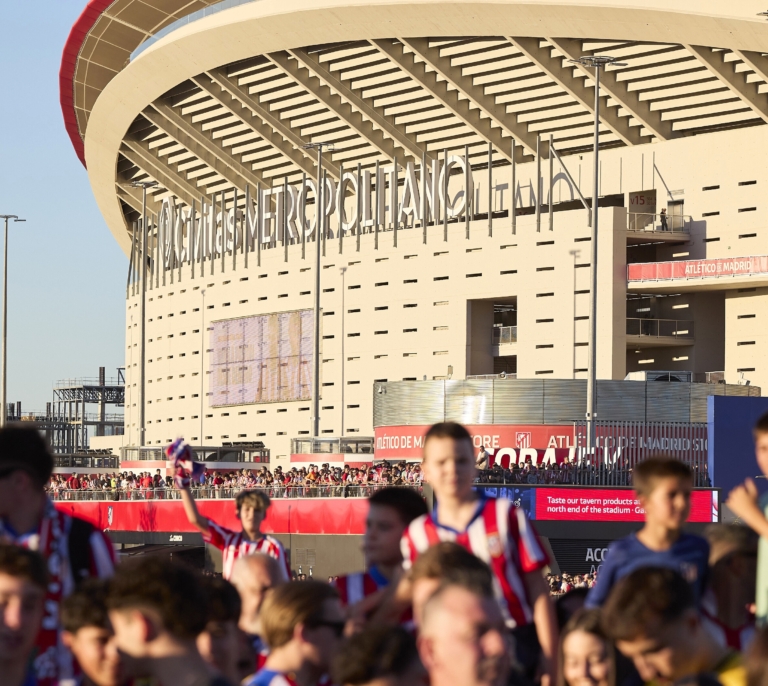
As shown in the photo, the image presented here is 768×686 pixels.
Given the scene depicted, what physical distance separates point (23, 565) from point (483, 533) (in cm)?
183

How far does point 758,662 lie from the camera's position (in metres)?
3.33

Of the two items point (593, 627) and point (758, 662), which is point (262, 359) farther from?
point (758, 662)

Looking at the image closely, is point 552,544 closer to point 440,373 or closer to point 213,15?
point 440,373

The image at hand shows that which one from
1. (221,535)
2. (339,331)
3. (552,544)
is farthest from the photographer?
(339,331)

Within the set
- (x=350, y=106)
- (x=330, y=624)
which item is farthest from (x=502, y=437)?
(x=330, y=624)

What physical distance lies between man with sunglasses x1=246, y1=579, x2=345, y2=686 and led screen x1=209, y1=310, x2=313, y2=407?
5179 cm

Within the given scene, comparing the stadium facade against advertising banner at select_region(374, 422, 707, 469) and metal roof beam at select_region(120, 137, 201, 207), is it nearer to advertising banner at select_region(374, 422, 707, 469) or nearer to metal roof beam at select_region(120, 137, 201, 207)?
metal roof beam at select_region(120, 137, 201, 207)

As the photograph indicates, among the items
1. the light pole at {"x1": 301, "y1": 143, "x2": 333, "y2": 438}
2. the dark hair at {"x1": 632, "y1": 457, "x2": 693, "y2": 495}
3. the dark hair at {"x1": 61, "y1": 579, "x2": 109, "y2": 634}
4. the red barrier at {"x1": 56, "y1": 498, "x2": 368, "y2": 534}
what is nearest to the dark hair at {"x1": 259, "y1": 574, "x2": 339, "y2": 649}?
the dark hair at {"x1": 61, "y1": 579, "x2": 109, "y2": 634}

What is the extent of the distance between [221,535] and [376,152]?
1975 inches

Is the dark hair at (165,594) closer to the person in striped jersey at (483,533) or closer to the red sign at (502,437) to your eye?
the person in striped jersey at (483,533)

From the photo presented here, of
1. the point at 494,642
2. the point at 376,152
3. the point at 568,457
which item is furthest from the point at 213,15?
the point at 494,642

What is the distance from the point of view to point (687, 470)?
5.72m

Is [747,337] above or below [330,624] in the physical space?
above

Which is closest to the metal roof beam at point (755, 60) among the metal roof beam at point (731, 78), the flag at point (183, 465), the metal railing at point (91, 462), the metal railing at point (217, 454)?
the metal roof beam at point (731, 78)
